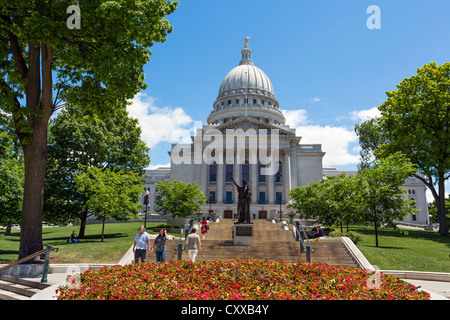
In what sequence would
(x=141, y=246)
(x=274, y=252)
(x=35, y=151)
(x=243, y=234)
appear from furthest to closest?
(x=243, y=234), (x=274, y=252), (x=35, y=151), (x=141, y=246)

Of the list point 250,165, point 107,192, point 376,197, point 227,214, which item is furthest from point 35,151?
point 250,165

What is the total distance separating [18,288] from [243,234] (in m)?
12.2

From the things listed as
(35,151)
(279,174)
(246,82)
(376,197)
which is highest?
(246,82)

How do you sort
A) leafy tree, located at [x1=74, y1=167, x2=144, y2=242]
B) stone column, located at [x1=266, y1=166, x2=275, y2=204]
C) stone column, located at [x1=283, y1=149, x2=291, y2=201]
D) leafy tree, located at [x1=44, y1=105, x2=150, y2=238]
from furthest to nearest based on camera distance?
1. stone column, located at [x1=283, y1=149, x2=291, y2=201]
2. stone column, located at [x1=266, y1=166, x2=275, y2=204]
3. leafy tree, located at [x1=44, y1=105, x2=150, y2=238]
4. leafy tree, located at [x1=74, y1=167, x2=144, y2=242]

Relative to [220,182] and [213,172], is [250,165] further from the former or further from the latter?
[213,172]

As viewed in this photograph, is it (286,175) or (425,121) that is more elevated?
(425,121)

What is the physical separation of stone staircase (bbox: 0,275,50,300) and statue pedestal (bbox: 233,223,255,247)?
36.9 feet

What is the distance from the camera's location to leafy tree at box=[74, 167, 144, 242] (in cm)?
2427

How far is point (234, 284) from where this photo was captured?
7.08m

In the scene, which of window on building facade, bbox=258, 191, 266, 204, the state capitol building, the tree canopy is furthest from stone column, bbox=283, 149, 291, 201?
the tree canopy

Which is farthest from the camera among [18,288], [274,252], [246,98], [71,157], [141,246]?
[246,98]

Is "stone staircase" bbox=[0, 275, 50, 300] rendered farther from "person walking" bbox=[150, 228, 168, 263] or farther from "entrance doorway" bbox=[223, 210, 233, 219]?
"entrance doorway" bbox=[223, 210, 233, 219]
